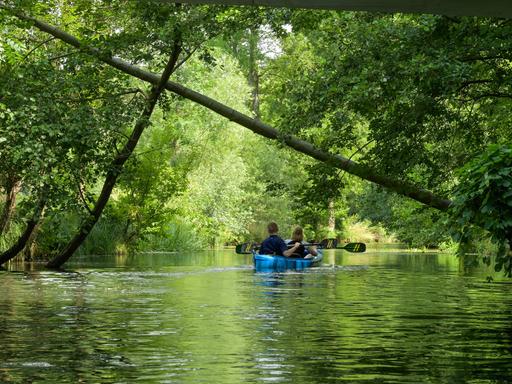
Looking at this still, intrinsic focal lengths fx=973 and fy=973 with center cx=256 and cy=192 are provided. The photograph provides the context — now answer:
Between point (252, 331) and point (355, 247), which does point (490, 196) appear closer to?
point (252, 331)

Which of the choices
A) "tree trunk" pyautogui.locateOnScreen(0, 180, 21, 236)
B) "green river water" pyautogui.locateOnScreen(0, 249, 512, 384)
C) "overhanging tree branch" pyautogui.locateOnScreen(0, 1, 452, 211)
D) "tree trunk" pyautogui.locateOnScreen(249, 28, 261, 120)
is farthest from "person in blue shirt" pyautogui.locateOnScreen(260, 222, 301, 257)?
"tree trunk" pyautogui.locateOnScreen(249, 28, 261, 120)

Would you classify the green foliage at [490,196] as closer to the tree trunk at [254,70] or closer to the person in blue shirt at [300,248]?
the person in blue shirt at [300,248]

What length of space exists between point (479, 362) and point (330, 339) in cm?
196

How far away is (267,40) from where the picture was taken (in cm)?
5662

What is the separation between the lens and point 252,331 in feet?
34.4

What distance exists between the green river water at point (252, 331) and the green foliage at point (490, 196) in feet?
3.68

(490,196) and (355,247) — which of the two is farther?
(355,247)

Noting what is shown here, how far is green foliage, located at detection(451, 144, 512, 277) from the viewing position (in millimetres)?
9625

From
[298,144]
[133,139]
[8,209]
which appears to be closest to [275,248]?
[133,139]

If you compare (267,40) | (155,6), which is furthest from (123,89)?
(267,40)

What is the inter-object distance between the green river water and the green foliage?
112cm

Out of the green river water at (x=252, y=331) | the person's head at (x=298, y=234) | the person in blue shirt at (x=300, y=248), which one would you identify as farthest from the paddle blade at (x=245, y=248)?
the green river water at (x=252, y=331)

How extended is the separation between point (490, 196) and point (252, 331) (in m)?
2.90

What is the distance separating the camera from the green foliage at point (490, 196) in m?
9.62
